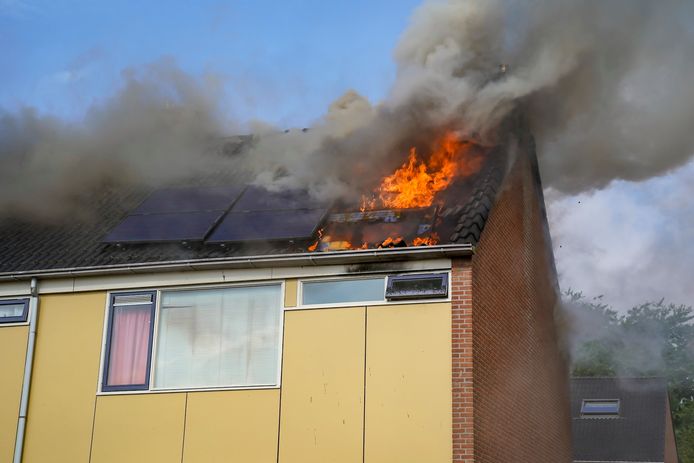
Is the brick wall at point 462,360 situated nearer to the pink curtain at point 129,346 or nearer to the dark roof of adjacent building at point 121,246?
the dark roof of adjacent building at point 121,246

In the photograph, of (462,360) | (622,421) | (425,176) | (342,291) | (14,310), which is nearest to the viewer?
(462,360)

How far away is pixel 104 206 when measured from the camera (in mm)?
16156

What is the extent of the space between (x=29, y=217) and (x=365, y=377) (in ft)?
25.1

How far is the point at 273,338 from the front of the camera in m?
12.4

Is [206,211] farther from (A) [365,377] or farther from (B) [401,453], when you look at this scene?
(B) [401,453]

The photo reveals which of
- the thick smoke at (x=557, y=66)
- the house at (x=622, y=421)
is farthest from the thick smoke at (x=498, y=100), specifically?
the house at (x=622, y=421)

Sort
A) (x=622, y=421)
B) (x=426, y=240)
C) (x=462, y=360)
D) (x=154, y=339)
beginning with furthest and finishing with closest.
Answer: (x=622, y=421)
(x=154, y=339)
(x=426, y=240)
(x=462, y=360)

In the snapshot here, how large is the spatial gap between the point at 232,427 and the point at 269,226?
9.63ft

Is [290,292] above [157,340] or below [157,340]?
above

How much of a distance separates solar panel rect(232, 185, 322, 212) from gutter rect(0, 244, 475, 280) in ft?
5.04

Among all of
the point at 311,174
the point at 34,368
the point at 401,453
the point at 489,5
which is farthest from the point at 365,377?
the point at 489,5

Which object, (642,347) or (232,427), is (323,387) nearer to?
(232,427)

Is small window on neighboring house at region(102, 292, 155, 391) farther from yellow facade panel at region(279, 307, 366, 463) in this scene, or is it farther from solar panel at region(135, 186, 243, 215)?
yellow facade panel at region(279, 307, 366, 463)

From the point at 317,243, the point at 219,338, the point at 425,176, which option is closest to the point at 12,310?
the point at 219,338
